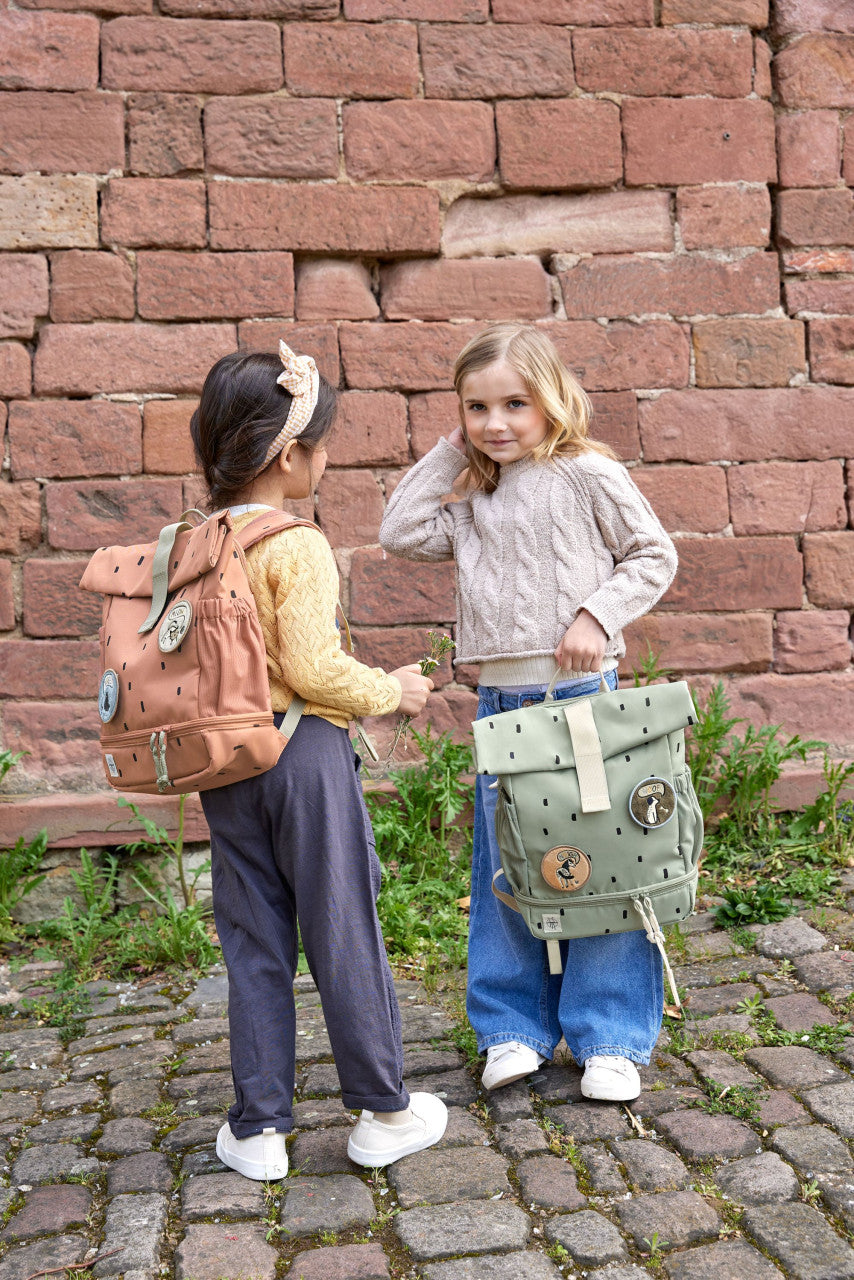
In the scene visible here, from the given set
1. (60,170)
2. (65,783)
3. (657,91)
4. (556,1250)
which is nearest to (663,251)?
(657,91)

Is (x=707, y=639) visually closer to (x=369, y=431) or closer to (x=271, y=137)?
(x=369, y=431)

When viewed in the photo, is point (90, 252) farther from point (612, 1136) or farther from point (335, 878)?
point (612, 1136)

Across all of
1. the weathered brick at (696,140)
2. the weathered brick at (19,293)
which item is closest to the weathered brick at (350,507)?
the weathered brick at (19,293)

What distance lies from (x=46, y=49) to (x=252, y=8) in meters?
0.79

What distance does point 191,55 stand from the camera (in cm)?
418

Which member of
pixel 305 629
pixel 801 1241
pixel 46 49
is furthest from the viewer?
pixel 46 49

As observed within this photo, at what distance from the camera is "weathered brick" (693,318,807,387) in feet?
14.5

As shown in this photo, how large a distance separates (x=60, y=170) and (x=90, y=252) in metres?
0.32

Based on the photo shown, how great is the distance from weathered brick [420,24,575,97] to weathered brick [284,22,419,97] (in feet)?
0.31

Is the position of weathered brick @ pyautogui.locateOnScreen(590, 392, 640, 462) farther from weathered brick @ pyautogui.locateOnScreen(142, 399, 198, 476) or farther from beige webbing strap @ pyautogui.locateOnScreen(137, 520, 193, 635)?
beige webbing strap @ pyautogui.locateOnScreen(137, 520, 193, 635)

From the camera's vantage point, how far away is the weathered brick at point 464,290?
4.33m

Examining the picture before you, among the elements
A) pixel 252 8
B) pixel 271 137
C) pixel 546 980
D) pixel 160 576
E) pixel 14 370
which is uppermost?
pixel 252 8

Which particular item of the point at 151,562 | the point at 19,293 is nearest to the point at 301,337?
the point at 19,293

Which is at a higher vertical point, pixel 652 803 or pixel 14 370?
pixel 14 370
